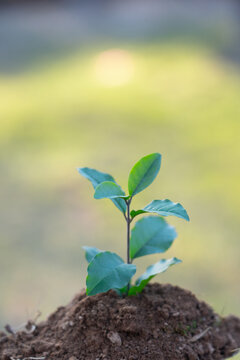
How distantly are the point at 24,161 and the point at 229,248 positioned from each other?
1.35 meters

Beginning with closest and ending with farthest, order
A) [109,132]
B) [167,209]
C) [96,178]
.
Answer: [167,209], [96,178], [109,132]

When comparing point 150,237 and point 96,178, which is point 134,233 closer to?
point 150,237

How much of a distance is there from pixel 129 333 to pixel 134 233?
21 centimetres

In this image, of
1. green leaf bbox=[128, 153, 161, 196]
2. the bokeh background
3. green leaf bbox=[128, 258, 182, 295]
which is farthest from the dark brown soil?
green leaf bbox=[128, 153, 161, 196]

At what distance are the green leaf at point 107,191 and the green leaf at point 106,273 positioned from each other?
0.10 metres

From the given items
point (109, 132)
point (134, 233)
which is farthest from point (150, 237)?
point (109, 132)

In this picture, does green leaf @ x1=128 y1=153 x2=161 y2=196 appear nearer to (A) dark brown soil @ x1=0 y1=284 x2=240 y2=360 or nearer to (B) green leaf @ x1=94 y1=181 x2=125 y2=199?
(B) green leaf @ x1=94 y1=181 x2=125 y2=199

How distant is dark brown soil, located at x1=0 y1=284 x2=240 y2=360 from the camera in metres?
0.81

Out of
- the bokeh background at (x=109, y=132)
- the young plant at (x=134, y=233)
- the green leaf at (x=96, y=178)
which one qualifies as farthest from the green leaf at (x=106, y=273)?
the bokeh background at (x=109, y=132)

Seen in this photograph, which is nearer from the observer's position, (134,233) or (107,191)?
(107,191)

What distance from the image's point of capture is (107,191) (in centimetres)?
81

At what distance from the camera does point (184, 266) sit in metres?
2.11

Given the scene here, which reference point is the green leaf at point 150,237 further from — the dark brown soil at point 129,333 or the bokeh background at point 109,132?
the bokeh background at point 109,132

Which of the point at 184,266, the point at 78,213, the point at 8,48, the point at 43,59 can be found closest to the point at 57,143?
the point at 78,213
